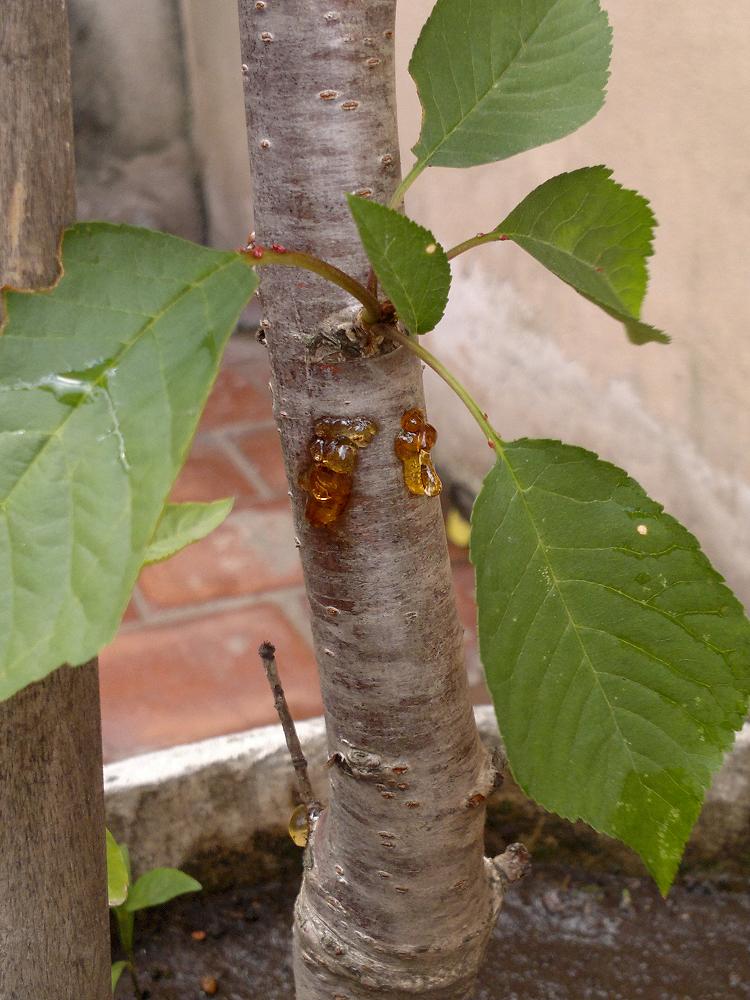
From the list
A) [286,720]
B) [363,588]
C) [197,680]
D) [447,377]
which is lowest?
[197,680]

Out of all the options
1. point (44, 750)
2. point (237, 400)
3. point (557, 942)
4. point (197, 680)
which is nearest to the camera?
point (44, 750)

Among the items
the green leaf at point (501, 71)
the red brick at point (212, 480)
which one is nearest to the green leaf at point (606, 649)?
the green leaf at point (501, 71)

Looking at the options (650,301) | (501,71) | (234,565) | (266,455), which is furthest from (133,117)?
(501,71)

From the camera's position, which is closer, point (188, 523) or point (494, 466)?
point (494, 466)

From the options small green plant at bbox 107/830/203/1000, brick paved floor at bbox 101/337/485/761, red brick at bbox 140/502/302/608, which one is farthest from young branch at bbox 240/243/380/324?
red brick at bbox 140/502/302/608

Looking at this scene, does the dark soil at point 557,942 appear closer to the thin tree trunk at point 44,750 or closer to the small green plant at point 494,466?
the thin tree trunk at point 44,750

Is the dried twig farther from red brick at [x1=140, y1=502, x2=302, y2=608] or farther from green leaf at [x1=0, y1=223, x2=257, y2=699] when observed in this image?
red brick at [x1=140, y1=502, x2=302, y2=608]

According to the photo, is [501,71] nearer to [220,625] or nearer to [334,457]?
[334,457]

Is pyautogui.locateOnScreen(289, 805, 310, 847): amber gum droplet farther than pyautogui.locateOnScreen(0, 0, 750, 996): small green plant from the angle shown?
Yes
